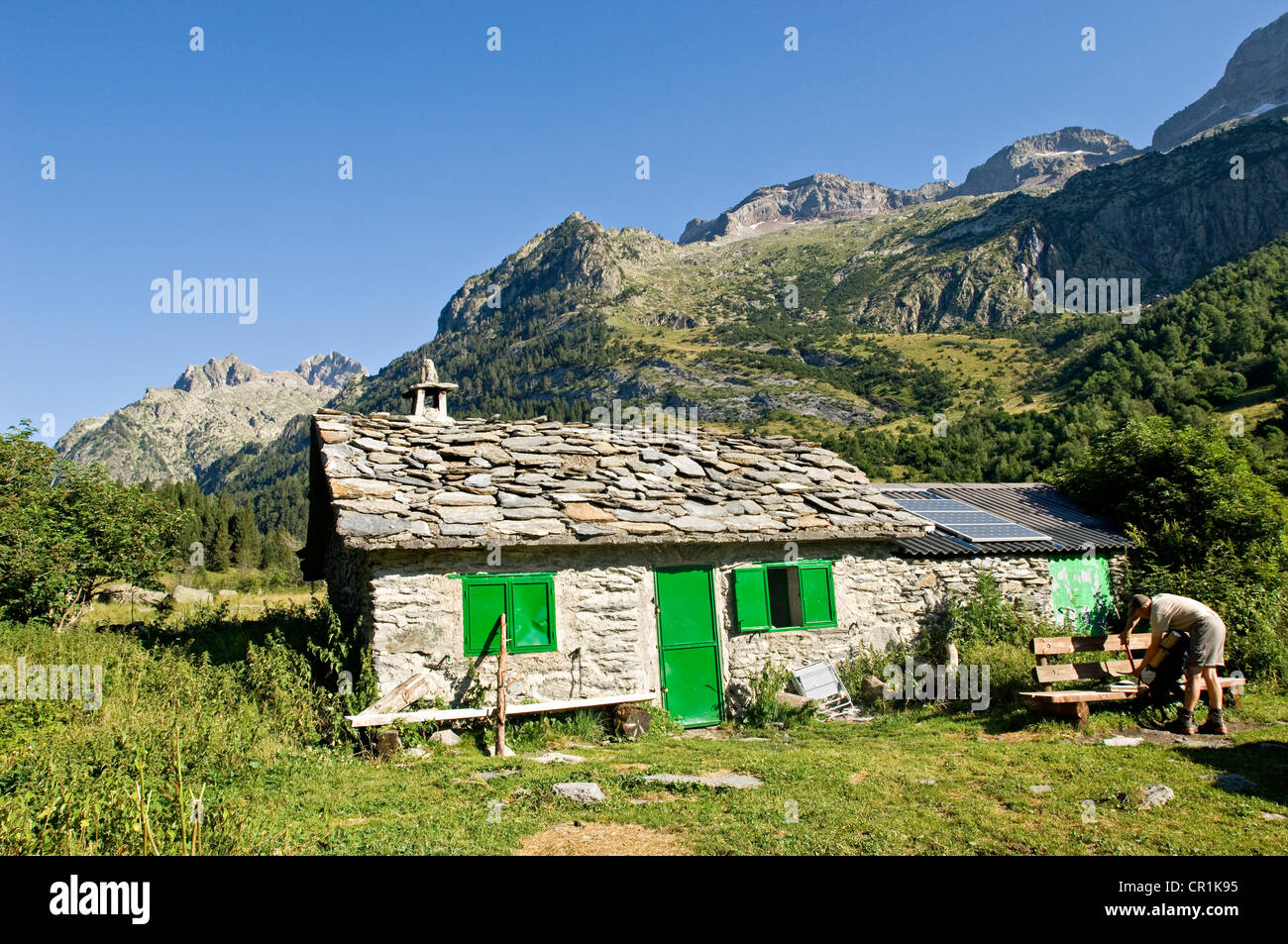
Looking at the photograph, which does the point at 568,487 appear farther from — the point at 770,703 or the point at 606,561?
the point at 770,703

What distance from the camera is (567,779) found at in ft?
24.4

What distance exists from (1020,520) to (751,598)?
7.34m

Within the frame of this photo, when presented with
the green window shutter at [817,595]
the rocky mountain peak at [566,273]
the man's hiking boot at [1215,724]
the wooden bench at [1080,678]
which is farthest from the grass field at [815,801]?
the rocky mountain peak at [566,273]

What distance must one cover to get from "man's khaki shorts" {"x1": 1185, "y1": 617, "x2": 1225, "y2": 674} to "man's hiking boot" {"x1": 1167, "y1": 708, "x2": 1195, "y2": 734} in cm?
57

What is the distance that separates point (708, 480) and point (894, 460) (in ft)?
171

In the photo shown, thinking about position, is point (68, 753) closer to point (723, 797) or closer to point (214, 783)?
point (214, 783)

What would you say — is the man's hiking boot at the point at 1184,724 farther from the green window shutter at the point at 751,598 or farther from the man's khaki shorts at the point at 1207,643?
the green window shutter at the point at 751,598

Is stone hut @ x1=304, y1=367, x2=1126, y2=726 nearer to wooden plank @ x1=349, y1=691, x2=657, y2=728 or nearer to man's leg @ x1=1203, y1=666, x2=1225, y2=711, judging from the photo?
wooden plank @ x1=349, y1=691, x2=657, y2=728

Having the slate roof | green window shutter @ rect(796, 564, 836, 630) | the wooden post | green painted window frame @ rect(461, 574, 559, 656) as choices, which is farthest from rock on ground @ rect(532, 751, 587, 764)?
green window shutter @ rect(796, 564, 836, 630)

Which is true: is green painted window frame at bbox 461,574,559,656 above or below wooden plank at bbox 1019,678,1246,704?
above

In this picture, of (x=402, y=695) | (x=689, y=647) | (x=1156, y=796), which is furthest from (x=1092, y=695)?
(x=402, y=695)

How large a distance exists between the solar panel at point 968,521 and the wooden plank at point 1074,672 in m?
3.70

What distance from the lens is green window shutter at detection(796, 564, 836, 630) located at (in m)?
11.6
